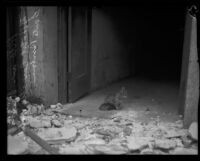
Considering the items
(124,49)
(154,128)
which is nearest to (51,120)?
(154,128)

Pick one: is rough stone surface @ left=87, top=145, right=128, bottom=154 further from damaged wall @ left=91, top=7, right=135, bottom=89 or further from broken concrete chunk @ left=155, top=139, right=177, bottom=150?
damaged wall @ left=91, top=7, right=135, bottom=89

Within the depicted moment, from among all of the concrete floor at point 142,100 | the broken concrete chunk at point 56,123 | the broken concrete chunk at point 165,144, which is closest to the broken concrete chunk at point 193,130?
the broken concrete chunk at point 165,144

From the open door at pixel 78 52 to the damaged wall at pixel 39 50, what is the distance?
1.05 feet

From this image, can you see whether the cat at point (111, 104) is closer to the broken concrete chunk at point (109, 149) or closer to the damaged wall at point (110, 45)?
the damaged wall at point (110, 45)

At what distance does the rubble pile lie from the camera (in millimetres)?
5008

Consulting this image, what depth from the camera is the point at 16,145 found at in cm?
492

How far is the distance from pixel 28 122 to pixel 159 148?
2.22 metres

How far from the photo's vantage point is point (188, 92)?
566cm

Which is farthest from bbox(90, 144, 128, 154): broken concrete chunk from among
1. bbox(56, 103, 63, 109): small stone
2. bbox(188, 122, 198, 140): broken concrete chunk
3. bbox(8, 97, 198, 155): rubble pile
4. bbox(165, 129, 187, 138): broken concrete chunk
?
bbox(56, 103, 63, 109): small stone

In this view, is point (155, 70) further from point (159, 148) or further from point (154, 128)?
point (159, 148)

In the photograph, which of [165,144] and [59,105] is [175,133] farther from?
[59,105]

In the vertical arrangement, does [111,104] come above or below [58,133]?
above

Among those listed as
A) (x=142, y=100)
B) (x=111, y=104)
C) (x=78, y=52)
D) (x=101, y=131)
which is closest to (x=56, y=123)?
(x=101, y=131)

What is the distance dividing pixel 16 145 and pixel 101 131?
1.36 metres
